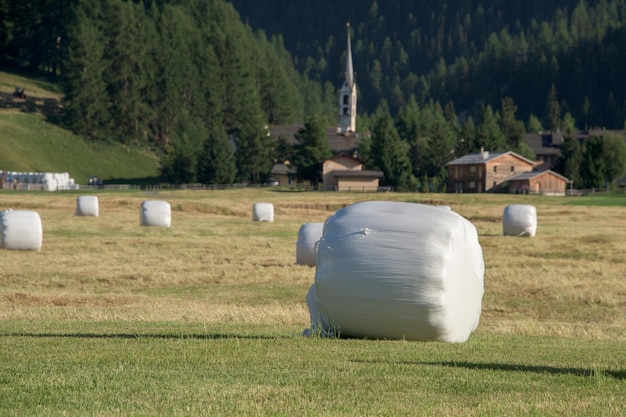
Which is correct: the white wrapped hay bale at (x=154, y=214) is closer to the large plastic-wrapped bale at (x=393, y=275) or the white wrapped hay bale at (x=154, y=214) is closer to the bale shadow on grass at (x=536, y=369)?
the large plastic-wrapped bale at (x=393, y=275)

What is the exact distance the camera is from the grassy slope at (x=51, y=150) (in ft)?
476

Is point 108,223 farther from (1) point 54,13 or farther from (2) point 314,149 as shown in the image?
(1) point 54,13

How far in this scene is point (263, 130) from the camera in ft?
492

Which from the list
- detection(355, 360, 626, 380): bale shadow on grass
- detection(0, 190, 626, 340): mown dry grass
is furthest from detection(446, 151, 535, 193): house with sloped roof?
detection(355, 360, 626, 380): bale shadow on grass

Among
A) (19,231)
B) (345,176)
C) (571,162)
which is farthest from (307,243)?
(571,162)

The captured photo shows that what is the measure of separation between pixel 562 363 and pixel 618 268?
2326cm

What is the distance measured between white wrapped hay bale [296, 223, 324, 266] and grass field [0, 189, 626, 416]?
45 cm

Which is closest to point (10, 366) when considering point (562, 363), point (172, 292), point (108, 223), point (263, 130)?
point (562, 363)

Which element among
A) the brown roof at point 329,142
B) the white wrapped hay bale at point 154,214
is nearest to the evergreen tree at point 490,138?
the brown roof at point 329,142

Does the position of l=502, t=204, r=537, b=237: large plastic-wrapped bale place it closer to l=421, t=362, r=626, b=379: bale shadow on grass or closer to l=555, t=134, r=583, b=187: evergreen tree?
l=421, t=362, r=626, b=379: bale shadow on grass

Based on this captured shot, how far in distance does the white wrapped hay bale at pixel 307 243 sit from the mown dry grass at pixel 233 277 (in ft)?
2.25

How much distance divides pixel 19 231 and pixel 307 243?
1113 cm

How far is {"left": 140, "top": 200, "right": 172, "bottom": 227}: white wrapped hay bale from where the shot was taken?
53312mm

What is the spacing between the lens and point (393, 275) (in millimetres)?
15695
